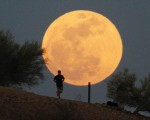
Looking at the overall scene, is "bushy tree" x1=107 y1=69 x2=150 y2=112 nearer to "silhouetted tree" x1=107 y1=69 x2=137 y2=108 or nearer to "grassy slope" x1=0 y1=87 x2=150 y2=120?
"silhouetted tree" x1=107 y1=69 x2=137 y2=108

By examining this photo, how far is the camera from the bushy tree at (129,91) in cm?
5634

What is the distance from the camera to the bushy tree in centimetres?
5634

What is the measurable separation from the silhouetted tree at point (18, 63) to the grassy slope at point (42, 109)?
14685mm

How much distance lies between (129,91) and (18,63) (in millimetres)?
12976

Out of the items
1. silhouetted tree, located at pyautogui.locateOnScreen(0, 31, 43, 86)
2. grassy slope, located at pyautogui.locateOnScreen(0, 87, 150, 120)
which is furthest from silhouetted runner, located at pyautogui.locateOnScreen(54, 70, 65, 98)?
silhouetted tree, located at pyautogui.locateOnScreen(0, 31, 43, 86)

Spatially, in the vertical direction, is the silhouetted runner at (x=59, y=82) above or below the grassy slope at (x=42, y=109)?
above

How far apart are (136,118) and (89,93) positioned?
14.2 feet

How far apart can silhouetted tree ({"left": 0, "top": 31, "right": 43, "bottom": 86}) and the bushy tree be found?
9.54 metres

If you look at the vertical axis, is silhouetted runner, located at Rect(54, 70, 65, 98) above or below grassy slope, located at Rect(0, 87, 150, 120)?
above

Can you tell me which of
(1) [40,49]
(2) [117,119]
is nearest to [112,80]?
(1) [40,49]

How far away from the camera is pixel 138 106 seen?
5584 centimetres

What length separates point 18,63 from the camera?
49781mm

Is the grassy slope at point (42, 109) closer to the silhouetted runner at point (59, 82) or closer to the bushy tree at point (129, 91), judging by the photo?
the silhouetted runner at point (59, 82)

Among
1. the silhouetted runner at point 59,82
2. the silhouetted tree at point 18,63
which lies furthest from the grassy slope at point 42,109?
the silhouetted tree at point 18,63
